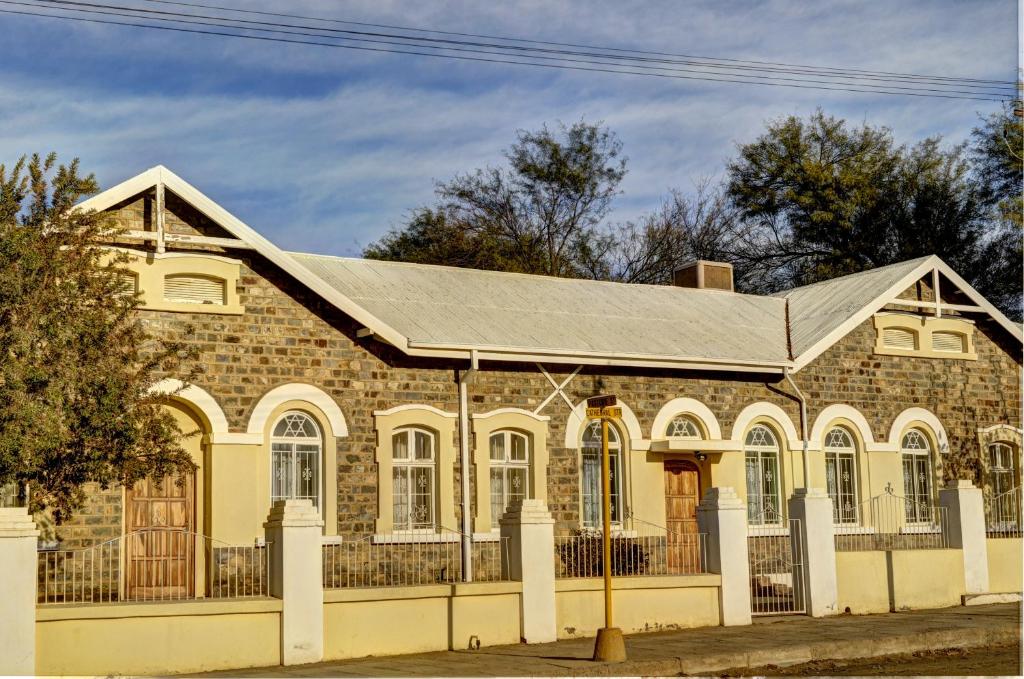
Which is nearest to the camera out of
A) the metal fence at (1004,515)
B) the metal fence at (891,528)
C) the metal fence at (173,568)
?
the metal fence at (173,568)

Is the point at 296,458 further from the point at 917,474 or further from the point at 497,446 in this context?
the point at 917,474

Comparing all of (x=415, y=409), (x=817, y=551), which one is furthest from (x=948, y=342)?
(x=415, y=409)

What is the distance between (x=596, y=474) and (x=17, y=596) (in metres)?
9.81

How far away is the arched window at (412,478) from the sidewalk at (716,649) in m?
3.62

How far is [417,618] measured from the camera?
570 inches

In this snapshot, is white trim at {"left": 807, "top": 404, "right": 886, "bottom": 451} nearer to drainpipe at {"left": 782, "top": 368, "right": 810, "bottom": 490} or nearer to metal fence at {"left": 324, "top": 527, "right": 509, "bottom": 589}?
drainpipe at {"left": 782, "top": 368, "right": 810, "bottom": 490}

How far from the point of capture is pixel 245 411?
17062 mm

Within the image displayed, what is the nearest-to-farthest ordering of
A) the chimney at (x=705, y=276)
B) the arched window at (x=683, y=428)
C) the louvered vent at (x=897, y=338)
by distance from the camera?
the arched window at (x=683, y=428), the louvered vent at (x=897, y=338), the chimney at (x=705, y=276)

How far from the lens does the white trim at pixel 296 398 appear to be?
1709 centimetres

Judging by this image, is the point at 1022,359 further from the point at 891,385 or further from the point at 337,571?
the point at 337,571

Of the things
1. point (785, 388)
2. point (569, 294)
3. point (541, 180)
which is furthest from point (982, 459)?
point (541, 180)

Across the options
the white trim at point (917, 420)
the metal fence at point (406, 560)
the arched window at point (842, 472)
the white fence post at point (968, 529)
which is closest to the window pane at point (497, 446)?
the metal fence at point (406, 560)

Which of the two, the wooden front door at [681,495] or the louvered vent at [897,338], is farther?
the louvered vent at [897,338]

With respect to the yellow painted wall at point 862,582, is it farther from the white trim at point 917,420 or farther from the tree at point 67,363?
the tree at point 67,363
